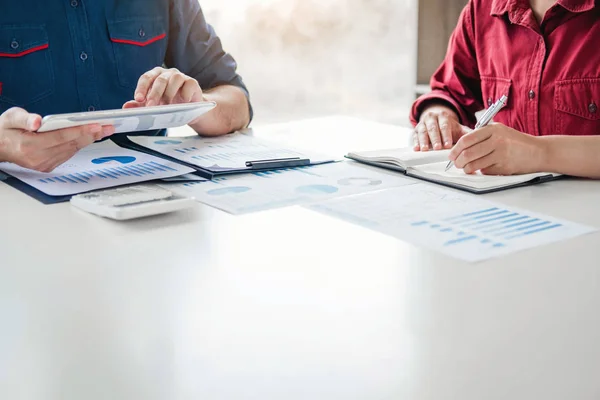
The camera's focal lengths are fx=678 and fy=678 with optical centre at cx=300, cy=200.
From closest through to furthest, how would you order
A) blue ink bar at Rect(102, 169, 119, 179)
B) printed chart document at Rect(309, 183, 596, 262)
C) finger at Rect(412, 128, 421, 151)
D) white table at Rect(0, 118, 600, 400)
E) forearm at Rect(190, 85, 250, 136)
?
1. white table at Rect(0, 118, 600, 400)
2. printed chart document at Rect(309, 183, 596, 262)
3. blue ink bar at Rect(102, 169, 119, 179)
4. finger at Rect(412, 128, 421, 151)
5. forearm at Rect(190, 85, 250, 136)

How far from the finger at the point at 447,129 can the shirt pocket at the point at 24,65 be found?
843 millimetres

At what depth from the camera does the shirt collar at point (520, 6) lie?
130cm

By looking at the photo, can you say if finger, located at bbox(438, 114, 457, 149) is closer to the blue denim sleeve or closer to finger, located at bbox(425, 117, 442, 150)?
finger, located at bbox(425, 117, 442, 150)

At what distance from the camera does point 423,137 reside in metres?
1.29

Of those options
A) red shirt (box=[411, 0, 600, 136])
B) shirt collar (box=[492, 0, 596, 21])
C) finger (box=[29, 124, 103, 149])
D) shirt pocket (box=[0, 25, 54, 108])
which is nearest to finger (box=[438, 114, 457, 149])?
red shirt (box=[411, 0, 600, 136])

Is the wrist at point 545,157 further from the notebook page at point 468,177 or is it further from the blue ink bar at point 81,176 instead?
the blue ink bar at point 81,176

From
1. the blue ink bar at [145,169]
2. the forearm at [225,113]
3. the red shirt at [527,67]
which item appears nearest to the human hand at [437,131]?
the red shirt at [527,67]

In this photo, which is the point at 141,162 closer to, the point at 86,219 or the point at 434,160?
the point at 86,219

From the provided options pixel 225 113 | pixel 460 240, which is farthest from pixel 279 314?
pixel 225 113

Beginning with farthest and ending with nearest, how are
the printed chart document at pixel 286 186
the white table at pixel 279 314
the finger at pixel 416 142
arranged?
the finger at pixel 416 142 < the printed chart document at pixel 286 186 < the white table at pixel 279 314

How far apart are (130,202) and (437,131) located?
66 cm

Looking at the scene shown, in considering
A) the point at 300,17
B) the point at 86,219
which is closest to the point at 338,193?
the point at 86,219

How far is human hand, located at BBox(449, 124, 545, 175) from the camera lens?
1046 millimetres

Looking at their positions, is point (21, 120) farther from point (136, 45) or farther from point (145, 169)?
point (136, 45)
